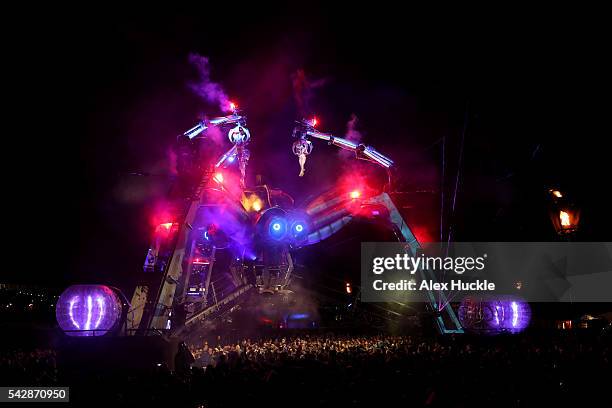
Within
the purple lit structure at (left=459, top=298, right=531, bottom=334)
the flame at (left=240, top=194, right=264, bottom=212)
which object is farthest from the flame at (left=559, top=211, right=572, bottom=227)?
the flame at (left=240, top=194, right=264, bottom=212)

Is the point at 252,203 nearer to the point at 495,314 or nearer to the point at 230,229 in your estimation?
the point at 230,229

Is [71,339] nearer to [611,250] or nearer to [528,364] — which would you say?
[528,364]

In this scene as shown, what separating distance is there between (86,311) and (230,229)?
7.37 metres

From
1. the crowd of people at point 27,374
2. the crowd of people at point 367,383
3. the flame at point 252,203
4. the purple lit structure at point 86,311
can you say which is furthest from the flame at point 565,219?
the flame at point 252,203

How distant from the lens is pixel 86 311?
13883mm

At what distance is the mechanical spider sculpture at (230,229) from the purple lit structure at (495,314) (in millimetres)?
867

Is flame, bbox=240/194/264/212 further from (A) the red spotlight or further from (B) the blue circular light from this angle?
(A) the red spotlight

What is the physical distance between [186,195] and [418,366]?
1301 cm

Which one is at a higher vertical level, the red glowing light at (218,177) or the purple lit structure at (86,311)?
the red glowing light at (218,177)

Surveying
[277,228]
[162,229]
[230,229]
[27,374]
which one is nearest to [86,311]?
[27,374]

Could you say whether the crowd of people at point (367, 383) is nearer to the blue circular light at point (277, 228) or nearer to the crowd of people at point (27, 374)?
the crowd of people at point (27, 374)

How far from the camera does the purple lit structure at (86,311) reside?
45.5ft

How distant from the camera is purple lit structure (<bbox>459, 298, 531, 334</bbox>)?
810 inches

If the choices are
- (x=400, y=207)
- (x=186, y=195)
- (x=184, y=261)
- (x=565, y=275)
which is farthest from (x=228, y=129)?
(x=565, y=275)
